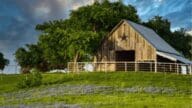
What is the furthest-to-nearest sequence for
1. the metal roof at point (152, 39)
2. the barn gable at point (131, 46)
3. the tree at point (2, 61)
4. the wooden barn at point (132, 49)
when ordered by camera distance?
1. the tree at point (2, 61)
2. the metal roof at point (152, 39)
3. the barn gable at point (131, 46)
4. the wooden barn at point (132, 49)

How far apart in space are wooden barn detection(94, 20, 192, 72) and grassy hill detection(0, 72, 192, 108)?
14655mm

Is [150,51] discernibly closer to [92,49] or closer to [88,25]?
[92,49]

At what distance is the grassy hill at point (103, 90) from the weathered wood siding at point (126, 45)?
15483mm

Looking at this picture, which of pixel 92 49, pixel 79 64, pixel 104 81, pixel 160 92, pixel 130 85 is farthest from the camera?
pixel 92 49

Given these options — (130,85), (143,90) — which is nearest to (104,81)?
(130,85)

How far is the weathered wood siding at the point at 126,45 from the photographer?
77.9 meters

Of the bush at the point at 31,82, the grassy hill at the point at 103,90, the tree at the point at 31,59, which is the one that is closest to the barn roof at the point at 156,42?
the grassy hill at the point at 103,90

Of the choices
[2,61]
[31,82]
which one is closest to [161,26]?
[2,61]

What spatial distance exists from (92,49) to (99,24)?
43.1 feet

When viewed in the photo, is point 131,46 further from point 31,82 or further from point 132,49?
point 31,82

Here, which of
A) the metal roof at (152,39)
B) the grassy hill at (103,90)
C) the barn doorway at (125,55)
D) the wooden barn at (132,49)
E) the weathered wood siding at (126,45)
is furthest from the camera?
the barn doorway at (125,55)

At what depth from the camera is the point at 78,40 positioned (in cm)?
7850

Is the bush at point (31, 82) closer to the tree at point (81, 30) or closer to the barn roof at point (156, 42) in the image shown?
the tree at point (81, 30)

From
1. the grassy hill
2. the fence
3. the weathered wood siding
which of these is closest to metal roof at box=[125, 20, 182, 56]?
the weathered wood siding
